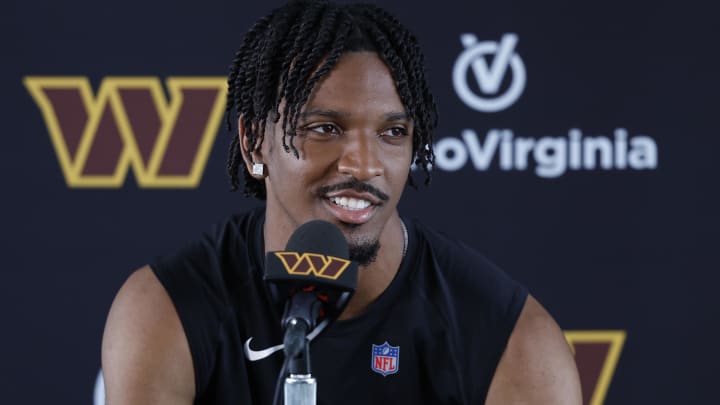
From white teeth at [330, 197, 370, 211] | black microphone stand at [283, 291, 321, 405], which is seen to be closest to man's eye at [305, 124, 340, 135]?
white teeth at [330, 197, 370, 211]

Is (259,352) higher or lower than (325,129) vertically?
lower

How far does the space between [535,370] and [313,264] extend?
764 millimetres

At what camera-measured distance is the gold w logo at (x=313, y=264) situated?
132 centimetres

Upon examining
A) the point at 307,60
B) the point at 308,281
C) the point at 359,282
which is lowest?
the point at 359,282

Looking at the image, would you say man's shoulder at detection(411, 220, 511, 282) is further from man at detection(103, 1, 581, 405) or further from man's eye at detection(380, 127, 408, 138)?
man's eye at detection(380, 127, 408, 138)

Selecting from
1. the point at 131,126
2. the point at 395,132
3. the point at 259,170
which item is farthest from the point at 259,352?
the point at 131,126

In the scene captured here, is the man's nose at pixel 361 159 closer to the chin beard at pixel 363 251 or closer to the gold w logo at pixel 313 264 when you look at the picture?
the chin beard at pixel 363 251

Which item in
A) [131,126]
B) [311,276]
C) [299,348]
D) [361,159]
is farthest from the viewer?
[131,126]

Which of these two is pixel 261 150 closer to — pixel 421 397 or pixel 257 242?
pixel 257 242

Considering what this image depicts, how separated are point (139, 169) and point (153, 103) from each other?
0.59ft

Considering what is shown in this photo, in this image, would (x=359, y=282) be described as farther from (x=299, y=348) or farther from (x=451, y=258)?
(x=299, y=348)

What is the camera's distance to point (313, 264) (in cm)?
133

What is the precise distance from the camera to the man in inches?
73.0

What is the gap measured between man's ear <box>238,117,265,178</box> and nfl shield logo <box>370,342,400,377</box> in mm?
387
